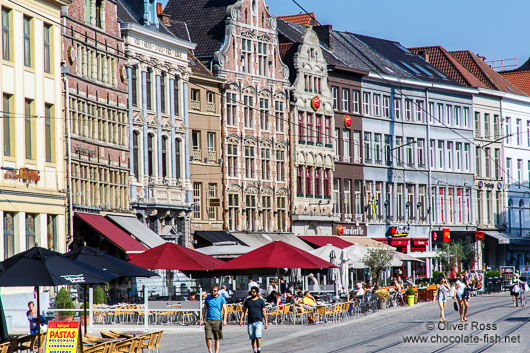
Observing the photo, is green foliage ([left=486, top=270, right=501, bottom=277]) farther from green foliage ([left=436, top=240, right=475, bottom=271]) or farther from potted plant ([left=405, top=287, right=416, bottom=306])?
potted plant ([left=405, top=287, right=416, bottom=306])

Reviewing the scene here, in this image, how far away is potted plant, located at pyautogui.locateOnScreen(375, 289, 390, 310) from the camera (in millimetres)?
50031

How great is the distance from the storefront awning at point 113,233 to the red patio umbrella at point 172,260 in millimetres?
7823

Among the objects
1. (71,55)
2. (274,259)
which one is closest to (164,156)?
(71,55)

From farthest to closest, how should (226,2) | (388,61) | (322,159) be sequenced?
(388,61) < (322,159) < (226,2)

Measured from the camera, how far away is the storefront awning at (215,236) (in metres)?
60.5

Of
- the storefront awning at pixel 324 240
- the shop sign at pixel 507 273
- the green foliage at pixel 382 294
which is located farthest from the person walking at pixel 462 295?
the shop sign at pixel 507 273

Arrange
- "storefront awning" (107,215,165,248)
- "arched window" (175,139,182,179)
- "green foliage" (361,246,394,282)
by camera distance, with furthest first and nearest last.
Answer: "arched window" (175,139,182,179), "green foliage" (361,246,394,282), "storefront awning" (107,215,165,248)

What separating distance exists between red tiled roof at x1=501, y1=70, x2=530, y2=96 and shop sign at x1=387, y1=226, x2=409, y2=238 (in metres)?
26.2

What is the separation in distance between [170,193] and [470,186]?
36.6 m

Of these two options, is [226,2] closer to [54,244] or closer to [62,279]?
[54,244]

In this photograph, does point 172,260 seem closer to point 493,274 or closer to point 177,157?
point 177,157

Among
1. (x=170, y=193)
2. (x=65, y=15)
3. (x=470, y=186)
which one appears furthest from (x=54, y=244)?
(x=470, y=186)

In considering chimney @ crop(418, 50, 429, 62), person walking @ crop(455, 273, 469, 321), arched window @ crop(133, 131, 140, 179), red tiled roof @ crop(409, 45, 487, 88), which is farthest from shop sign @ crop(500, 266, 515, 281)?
person walking @ crop(455, 273, 469, 321)

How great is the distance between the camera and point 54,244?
1732 inches
